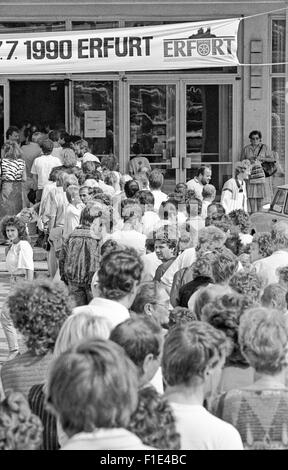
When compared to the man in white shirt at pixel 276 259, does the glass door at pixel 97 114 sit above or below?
above

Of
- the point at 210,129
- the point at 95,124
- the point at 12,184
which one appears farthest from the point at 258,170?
the point at 12,184

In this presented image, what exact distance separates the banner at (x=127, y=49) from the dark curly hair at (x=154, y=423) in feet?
42.7

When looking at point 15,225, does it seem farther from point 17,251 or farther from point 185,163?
point 185,163

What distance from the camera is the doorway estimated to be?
24359mm

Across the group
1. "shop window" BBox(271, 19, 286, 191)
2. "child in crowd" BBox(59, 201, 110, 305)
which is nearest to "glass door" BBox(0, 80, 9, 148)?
"shop window" BBox(271, 19, 286, 191)

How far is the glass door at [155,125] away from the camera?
2475cm

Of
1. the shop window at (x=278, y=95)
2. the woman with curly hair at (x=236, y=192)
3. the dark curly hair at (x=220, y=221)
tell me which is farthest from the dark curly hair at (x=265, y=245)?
the shop window at (x=278, y=95)

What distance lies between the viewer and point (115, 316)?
6812mm

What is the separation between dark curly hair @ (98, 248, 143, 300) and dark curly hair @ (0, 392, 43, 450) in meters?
2.65

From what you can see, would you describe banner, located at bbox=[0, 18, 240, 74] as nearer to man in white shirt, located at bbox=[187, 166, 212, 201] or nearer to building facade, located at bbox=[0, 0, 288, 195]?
man in white shirt, located at bbox=[187, 166, 212, 201]

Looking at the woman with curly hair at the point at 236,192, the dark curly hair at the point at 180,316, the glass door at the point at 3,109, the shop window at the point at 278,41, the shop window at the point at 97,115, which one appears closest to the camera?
the dark curly hair at the point at 180,316

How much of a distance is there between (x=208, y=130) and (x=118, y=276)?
1801 centimetres

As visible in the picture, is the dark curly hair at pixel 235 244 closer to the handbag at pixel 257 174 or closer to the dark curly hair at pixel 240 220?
the dark curly hair at pixel 240 220
